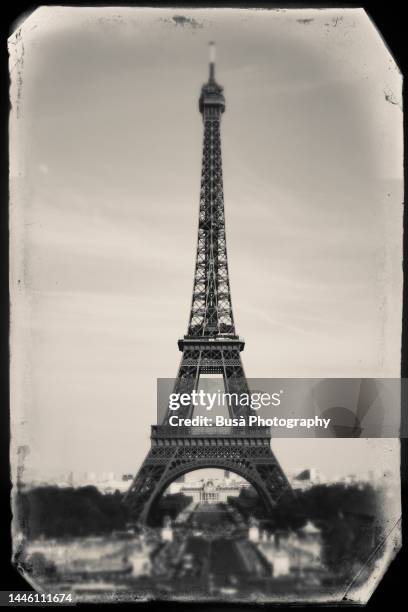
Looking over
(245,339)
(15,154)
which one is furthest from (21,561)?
(15,154)

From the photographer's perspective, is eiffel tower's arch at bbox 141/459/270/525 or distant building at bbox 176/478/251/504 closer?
eiffel tower's arch at bbox 141/459/270/525

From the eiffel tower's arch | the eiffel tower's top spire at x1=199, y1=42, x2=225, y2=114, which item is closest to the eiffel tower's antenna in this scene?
the eiffel tower's top spire at x1=199, y1=42, x2=225, y2=114

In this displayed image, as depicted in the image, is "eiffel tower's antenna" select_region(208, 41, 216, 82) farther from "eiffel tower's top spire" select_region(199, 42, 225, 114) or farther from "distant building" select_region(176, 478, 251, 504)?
"distant building" select_region(176, 478, 251, 504)

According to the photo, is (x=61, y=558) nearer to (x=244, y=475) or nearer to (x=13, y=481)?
(x=13, y=481)

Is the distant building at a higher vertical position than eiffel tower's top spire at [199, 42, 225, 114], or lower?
lower

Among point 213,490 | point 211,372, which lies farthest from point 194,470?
point 211,372

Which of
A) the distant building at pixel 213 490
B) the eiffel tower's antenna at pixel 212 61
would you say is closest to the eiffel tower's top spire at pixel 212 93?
the eiffel tower's antenna at pixel 212 61

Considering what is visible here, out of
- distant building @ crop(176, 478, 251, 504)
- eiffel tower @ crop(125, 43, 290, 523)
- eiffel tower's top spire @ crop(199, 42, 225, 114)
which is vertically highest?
eiffel tower's top spire @ crop(199, 42, 225, 114)

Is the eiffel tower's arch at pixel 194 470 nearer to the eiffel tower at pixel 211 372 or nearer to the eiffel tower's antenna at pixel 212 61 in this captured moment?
the eiffel tower at pixel 211 372

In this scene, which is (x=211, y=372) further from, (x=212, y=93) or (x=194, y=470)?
(x=212, y=93)
